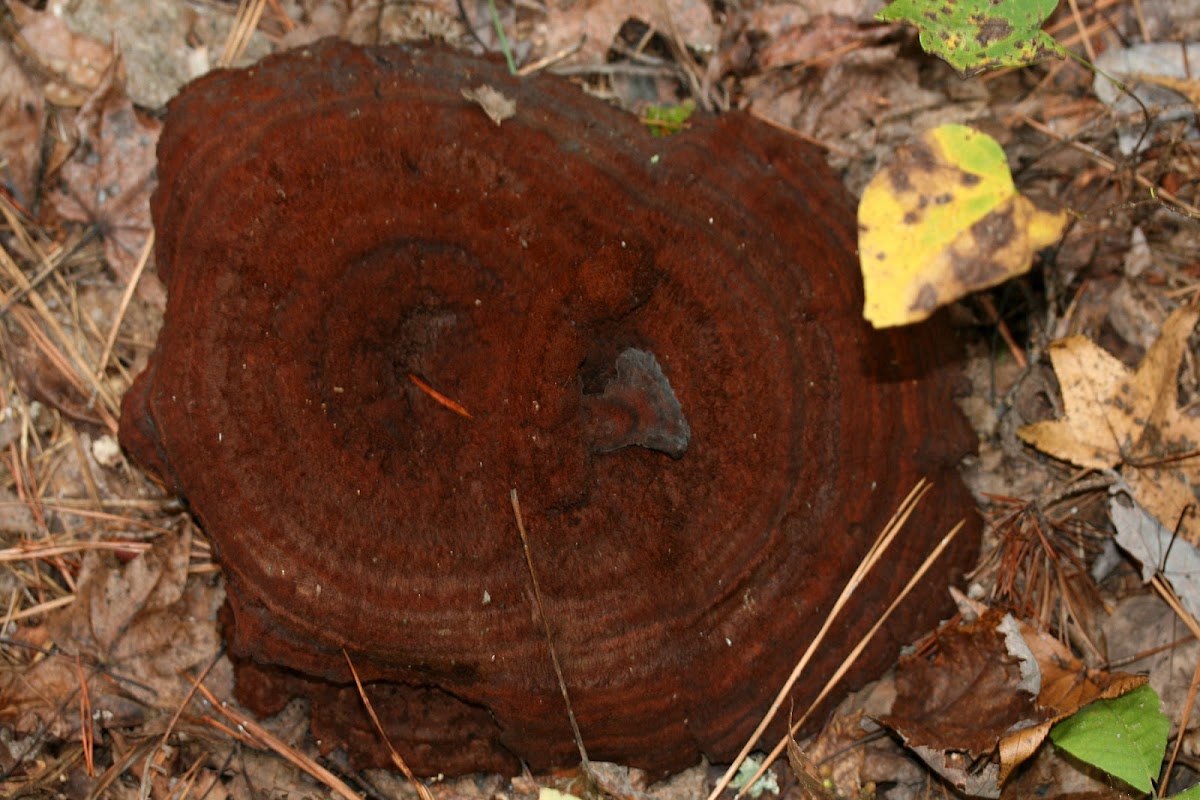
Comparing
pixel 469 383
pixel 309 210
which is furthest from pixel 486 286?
pixel 309 210

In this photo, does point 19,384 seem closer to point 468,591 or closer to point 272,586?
point 272,586

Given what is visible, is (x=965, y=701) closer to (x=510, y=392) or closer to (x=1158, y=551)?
(x=1158, y=551)

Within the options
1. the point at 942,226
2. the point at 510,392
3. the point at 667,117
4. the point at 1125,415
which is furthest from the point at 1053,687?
the point at 667,117

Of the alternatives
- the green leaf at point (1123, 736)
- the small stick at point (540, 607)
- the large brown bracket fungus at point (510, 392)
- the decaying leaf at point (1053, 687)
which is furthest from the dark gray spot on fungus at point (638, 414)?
the green leaf at point (1123, 736)

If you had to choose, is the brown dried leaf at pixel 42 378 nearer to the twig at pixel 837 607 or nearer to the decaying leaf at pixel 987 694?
the twig at pixel 837 607

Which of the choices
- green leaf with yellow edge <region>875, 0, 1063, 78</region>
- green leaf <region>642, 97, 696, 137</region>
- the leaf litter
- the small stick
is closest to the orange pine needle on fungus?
the small stick

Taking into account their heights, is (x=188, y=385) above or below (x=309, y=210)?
below

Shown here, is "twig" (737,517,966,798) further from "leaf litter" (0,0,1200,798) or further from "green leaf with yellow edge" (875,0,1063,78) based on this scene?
"green leaf with yellow edge" (875,0,1063,78)
